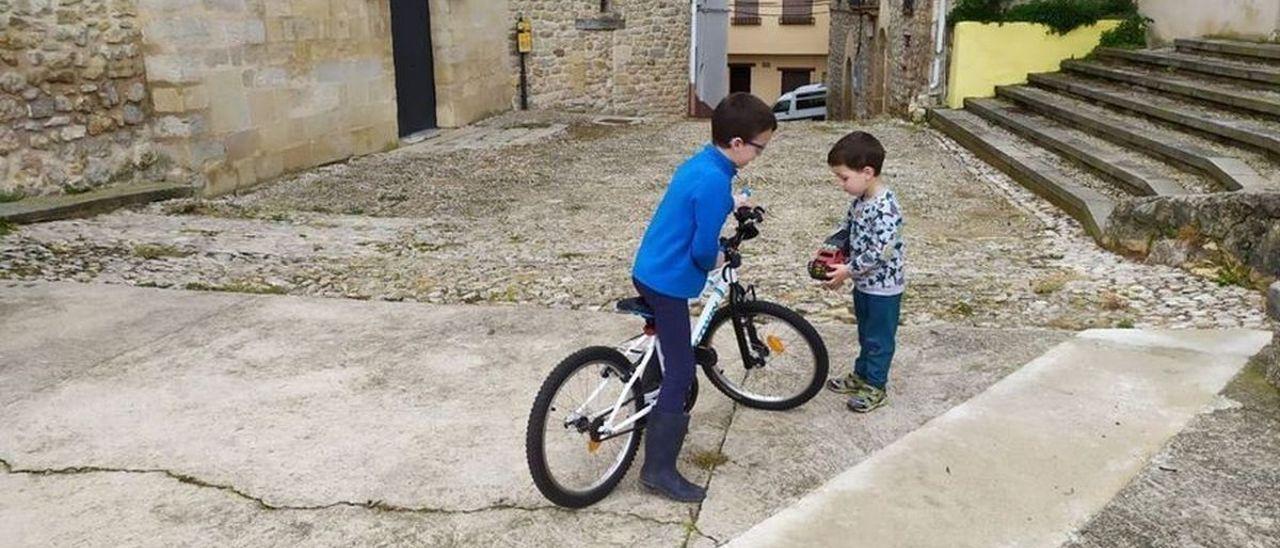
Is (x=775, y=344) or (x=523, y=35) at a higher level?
(x=523, y=35)

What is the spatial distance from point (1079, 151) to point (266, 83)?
739 cm

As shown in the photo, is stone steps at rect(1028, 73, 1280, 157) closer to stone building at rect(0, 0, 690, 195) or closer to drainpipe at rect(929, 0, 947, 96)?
drainpipe at rect(929, 0, 947, 96)

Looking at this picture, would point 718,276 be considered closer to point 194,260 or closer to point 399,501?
point 399,501

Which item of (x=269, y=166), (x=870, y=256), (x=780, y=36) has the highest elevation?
(x=780, y=36)

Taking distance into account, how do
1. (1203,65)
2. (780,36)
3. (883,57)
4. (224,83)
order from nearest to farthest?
(224,83) < (1203,65) < (883,57) < (780,36)

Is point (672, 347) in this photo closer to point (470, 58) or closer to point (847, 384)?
point (847, 384)

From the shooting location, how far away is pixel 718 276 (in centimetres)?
317

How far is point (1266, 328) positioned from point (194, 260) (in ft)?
18.7

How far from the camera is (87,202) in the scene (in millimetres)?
6883

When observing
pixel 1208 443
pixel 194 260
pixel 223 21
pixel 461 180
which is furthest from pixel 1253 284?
pixel 223 21

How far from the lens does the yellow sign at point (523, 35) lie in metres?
14.8

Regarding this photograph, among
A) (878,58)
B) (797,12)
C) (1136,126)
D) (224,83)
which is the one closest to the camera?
(224,83)

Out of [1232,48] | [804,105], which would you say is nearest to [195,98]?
[1232,48]

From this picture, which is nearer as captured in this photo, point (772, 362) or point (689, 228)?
point (689, 228)
